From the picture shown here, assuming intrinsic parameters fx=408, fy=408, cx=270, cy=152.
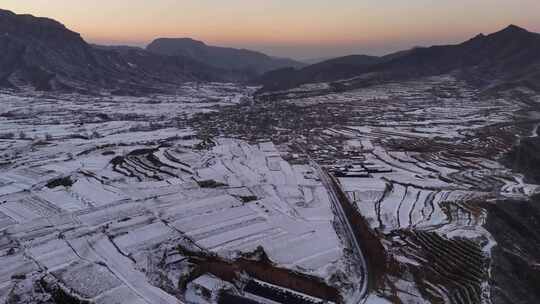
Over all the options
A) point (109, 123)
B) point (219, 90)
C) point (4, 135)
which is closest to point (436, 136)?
point (109, 123)

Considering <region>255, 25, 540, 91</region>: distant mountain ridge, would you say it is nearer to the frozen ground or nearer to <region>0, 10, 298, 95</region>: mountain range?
<region>0, 10, 298, 95</region>: mountain range

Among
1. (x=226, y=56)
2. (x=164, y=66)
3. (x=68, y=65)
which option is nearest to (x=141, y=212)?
(x=68, y=65)

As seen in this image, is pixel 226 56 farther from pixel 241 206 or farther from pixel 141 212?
pixel 141 212

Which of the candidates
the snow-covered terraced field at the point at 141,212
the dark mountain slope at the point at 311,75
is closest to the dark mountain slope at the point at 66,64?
the dark mountain slope at the point at 311,75

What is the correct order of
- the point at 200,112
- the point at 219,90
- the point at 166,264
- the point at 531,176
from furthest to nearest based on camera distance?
the point at 219,90 < the point at 200,112 < the point at 531,176 < the point at 166,264

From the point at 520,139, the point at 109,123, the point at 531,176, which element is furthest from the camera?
the point at 109,123

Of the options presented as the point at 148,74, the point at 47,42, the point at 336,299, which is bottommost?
the point at 336,299

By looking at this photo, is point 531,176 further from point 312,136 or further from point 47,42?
point 47,42
